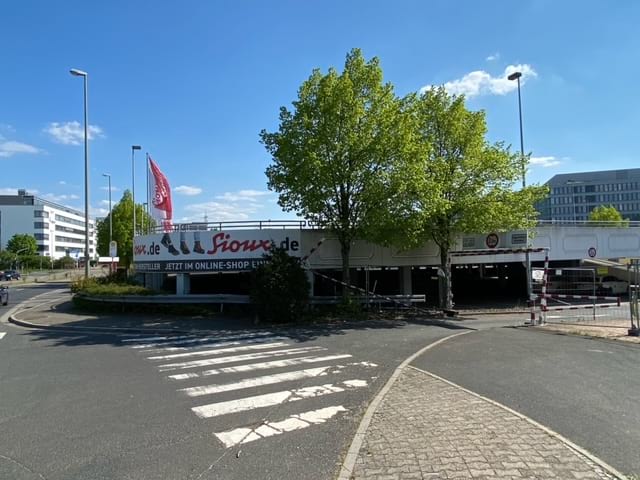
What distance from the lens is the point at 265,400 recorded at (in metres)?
7.44

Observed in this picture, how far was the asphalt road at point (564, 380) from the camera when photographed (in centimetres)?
563

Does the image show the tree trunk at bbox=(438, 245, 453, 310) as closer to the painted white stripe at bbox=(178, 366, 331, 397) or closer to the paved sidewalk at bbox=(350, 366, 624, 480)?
the painted white stripe at bbox=(178, 366, 331, 397)

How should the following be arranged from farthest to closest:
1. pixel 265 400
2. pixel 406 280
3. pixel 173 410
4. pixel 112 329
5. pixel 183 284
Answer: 1. pixel 406 280
2. pixel 183 284
3. pixel 112 329
4. pixel 265 400
5. pixel 173 410

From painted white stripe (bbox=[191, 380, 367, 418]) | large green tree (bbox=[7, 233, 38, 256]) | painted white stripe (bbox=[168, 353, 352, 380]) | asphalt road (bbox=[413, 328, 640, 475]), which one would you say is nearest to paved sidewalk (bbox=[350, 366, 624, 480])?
asphalt road (bbox=[413, 328, 640, 475])

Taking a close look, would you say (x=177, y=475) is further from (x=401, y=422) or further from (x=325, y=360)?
(x=325, y=360)

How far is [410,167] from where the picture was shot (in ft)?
60.5

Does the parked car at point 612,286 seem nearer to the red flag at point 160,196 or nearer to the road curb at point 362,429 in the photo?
the road curb at point 362,429

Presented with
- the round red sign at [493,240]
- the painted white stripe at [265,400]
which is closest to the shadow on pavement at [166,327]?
the painted white stripe at [265,400]

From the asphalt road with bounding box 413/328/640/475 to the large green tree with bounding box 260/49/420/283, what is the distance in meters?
7.27

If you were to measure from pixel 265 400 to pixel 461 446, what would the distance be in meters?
3.23

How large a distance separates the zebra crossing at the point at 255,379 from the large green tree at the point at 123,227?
153 feet

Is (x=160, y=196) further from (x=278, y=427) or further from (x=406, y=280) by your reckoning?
(x=278, y=427)

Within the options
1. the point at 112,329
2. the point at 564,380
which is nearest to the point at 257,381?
the point at 564,380

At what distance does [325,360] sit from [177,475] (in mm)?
6010
